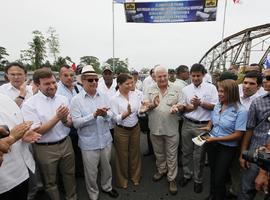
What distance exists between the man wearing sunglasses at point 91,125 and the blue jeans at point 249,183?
1.91 metres

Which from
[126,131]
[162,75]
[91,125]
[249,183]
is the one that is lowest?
[249,183]

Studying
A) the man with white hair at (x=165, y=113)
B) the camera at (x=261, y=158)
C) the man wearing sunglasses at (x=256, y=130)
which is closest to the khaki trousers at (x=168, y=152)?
the man with white hair at (x=165, y=113)

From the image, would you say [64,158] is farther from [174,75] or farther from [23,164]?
[174,75]

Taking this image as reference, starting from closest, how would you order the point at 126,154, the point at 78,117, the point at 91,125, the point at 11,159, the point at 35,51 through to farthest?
1. the point at 11,159
2. the point at 78,117
3. the point at 91,125
4. the point at 126,154
5. the point at 35,51

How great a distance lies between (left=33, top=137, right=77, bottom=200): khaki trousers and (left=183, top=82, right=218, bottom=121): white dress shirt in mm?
2053

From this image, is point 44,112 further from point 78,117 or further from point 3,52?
point 3,52

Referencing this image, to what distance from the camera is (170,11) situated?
45.4 ft

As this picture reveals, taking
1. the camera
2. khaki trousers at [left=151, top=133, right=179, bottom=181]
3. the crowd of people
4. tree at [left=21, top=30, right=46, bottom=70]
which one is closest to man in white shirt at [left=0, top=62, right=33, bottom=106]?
the crowd of people

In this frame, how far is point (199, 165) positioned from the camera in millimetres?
3363

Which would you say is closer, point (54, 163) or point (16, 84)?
point (54, 163)

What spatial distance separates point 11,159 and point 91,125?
1.23 meters

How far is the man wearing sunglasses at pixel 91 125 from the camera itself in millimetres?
2900

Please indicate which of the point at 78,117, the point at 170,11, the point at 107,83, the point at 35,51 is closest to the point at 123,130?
the point at 78,117

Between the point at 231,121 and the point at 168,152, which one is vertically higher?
the point at 231,121
